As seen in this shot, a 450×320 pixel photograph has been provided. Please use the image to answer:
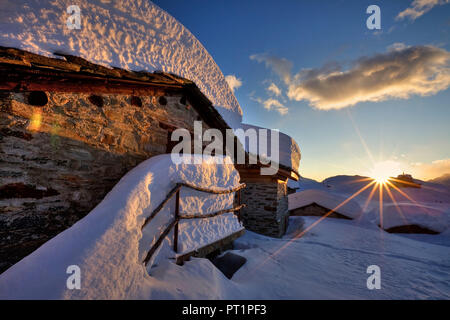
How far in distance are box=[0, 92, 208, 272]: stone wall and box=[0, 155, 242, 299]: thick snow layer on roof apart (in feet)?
3.24

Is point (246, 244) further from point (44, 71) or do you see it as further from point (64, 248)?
point (44, 71)

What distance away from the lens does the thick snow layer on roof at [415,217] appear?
39.0ft

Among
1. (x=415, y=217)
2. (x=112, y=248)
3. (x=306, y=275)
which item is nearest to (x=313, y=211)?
(x=415, y=217)

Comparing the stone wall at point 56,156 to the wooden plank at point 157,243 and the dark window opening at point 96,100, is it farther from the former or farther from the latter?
the wooden plank at point 157,243

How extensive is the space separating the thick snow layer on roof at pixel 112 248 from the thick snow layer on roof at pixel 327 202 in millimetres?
14864

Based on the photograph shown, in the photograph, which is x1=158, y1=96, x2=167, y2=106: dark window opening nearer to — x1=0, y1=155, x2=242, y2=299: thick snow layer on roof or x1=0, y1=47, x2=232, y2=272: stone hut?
x1=0, y1=47, x2=232, y2=272: stone hut

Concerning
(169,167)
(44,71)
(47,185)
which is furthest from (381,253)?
(44,71)

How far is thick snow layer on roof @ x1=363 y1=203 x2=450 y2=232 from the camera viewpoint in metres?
11.9

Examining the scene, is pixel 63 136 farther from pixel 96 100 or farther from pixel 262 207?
pixel 262 207

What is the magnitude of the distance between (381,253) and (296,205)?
941 cm

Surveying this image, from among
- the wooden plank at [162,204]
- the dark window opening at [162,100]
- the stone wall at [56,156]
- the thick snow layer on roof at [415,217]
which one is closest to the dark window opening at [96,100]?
the stone wall at [56,156]

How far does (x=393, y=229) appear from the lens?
42.4ft
